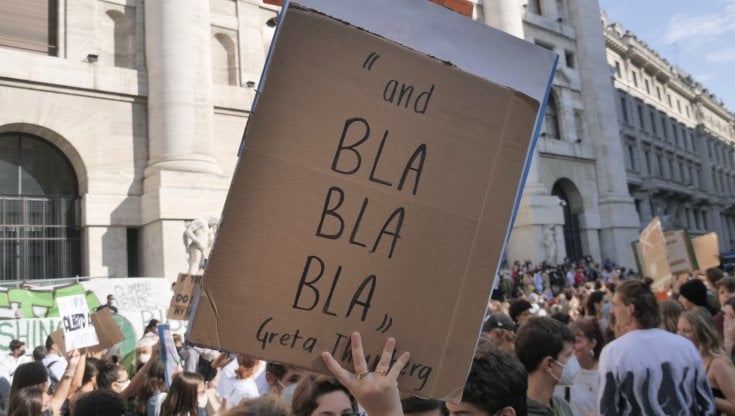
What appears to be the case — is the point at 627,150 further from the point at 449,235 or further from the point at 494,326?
the point at 449,235

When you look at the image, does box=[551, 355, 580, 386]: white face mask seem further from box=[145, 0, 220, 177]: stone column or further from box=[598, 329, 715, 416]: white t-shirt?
box=[145, 0, 220, 177]: stone column

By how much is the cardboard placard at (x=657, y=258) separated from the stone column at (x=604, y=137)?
21.7 m

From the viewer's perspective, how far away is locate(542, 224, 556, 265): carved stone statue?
24000 millimetres

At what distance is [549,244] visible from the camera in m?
24.1

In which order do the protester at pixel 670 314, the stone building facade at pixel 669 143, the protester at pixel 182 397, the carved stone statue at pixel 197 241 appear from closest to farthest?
the protester at pixel 182 397 → the protester at pixel 670 314 → the carved stone statue at pixel 197 241 → the stone building facade at pixel 669 143

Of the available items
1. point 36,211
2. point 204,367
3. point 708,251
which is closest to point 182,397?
point 204,367

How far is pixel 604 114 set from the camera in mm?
30938

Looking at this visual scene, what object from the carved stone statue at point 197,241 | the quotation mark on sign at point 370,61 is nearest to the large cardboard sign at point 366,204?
the quotation mark on sign at point 370,61

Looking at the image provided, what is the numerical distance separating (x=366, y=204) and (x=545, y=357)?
5.81 ft

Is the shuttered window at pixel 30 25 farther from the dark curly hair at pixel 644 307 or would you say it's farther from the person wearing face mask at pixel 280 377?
the dark curly hair at pixel 644 307

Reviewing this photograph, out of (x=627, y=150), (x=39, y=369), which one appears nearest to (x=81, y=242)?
(x=39, y=369)

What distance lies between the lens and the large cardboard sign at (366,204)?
1603 millimetres

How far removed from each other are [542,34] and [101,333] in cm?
2872

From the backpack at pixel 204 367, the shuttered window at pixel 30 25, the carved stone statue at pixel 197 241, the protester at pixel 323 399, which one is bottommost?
the backpack at pixel 204 367
